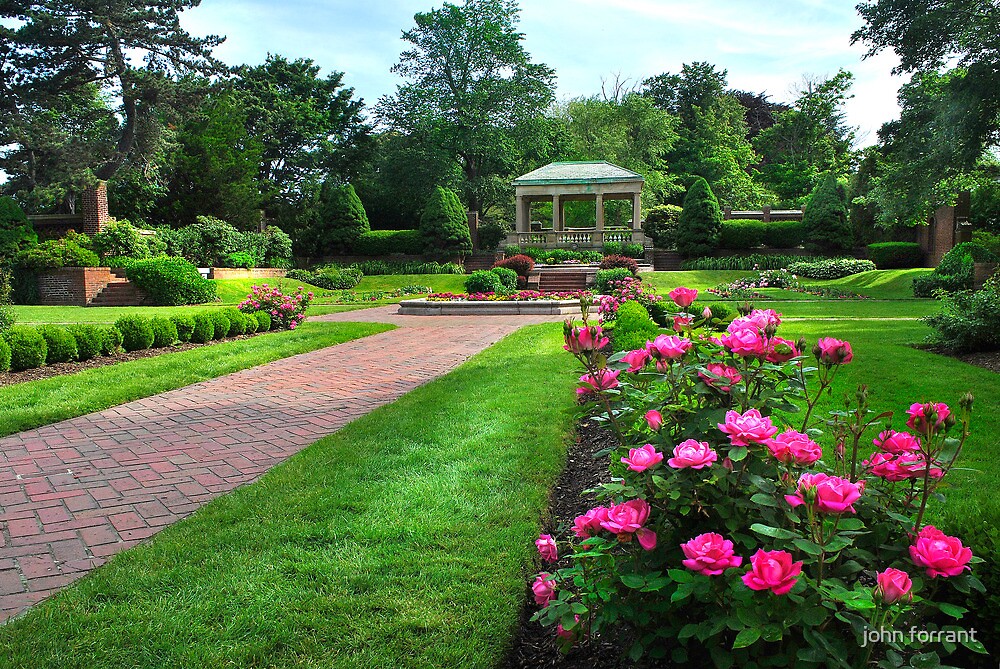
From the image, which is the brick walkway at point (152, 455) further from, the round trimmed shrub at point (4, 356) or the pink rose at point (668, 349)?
the pink rose at point (668, 349)

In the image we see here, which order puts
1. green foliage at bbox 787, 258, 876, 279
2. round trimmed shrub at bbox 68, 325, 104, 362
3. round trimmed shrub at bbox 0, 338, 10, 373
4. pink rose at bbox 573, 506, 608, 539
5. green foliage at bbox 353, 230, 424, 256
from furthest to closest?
green foliage at bbox 353, 230, 424, 256
green foliage at bbox 787, 258, 876, 279
round trimmed shrub at bbox 68, 325, 104, 362
round trimmed shrub at bbox 0, 338, 10, 373
pink rose at bbox 573, 506, 608, 539

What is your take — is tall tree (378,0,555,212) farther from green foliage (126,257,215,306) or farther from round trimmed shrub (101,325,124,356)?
round trimmed shrub (101,325,124,356)

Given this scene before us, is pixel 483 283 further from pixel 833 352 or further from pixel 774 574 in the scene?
pixel 774 574

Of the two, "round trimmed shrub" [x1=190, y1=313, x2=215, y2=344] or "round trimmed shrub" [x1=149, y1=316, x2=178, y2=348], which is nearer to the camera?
"round trimmed shrub" [x1=149, y1=316, x2=178, y2=348]

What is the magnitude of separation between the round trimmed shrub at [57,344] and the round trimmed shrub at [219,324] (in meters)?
2.33

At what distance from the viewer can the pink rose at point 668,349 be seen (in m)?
1.97

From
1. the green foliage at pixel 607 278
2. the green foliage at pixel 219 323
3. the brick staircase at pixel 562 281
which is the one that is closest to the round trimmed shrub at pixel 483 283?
the green foliage at pixel 607 278

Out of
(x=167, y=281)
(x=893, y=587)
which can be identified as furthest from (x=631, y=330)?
(x=167, y=281)

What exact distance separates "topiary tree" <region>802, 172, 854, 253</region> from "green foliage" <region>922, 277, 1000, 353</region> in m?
19.7

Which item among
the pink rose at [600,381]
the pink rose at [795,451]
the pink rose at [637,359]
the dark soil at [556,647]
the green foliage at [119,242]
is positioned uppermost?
the green foliage at [119,242]

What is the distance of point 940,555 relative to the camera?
4.51 ft

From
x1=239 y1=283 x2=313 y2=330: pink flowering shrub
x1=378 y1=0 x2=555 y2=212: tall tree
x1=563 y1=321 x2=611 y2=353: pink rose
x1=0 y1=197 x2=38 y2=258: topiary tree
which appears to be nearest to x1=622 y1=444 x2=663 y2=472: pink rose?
x1=563 y1=321 x2=611 y2=353: pink rose

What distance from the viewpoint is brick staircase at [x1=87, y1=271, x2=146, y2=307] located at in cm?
1777

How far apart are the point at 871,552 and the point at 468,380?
4988 millimetres
